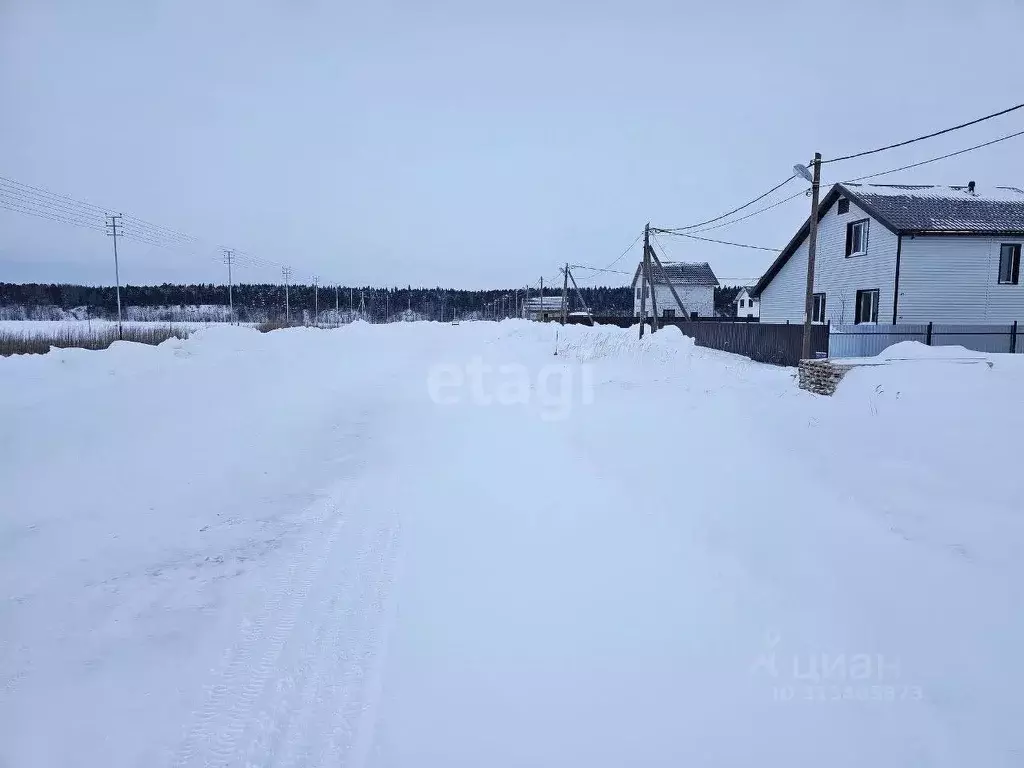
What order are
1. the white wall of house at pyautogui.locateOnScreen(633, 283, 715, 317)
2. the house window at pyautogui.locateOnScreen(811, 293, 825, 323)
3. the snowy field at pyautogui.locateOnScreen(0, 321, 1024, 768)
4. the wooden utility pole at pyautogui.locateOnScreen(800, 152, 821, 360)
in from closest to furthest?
1. the snowy field at pyautogui.locateOnScreen(0, 321, 1024, 768)
2. the wooden utility pole at pyautogui.locateOnScreen(800, 152, 821, 360)
3. the house window at pyautogui.locateOnScreen(811, 293, 825, 323)
4. the white wall of house at pyautogui.locateOnScreen(633, 283, 715, 317)

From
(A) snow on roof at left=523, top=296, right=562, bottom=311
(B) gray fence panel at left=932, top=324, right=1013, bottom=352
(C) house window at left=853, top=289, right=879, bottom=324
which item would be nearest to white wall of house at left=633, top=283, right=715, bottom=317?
(A) snow on roof at left=523, top=296, right=562, bottom=311

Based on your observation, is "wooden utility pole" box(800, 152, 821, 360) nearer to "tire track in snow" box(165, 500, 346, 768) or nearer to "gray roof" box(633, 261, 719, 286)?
"tire track in snow" box(165, 500, 346, 768)

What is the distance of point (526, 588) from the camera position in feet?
13.9

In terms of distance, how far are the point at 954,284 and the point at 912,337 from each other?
4.93m

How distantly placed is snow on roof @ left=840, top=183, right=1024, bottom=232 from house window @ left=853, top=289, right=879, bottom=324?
10.2ft

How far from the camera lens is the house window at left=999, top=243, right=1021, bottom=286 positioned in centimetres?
2284

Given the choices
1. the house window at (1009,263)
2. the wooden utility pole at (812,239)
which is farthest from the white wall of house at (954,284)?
the wooden utility pole at (812,239)

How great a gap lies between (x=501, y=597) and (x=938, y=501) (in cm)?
448

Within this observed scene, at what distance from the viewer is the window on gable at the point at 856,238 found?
24.6 m

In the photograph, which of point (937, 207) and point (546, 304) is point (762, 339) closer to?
point (937, 207)

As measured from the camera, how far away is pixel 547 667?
3.34 m

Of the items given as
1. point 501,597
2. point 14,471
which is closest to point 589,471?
point 501,597

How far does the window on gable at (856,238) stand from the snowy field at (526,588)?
19111 mm

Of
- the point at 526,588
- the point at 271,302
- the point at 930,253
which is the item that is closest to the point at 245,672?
the point at 526,588
